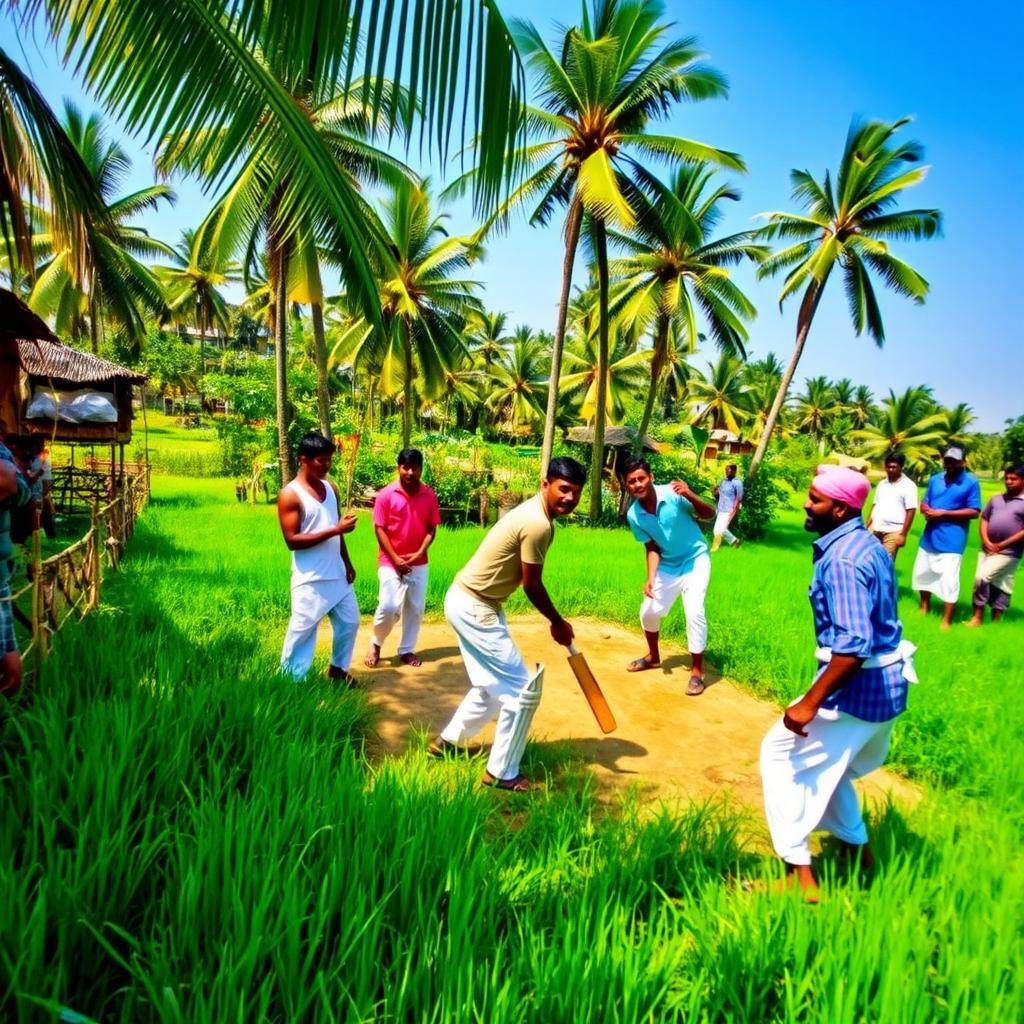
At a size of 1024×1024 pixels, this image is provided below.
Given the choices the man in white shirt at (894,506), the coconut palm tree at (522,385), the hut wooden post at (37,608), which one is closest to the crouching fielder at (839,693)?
the hut wooden post at (37,608)

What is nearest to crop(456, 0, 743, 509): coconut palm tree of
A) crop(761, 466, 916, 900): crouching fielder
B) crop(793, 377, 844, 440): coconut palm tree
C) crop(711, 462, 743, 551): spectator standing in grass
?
crop(711, 462, 743, 551): spectator standing in grass

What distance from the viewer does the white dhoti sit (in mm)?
3152

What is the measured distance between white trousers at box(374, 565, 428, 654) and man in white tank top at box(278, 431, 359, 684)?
2.42 feet

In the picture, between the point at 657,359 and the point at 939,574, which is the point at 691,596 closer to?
the point at 939,574

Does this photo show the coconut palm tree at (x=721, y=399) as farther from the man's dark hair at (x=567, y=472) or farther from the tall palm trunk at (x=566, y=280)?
the man's dark hair at (x=567, y=472)

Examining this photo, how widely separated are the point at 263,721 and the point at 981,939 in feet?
9.80

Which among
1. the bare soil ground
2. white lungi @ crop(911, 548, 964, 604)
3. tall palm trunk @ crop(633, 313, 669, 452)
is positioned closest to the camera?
the bare soil ground

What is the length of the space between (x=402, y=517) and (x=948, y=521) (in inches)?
235

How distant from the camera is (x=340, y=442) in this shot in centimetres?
1531

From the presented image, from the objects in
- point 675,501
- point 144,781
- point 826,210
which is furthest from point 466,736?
point 826,210

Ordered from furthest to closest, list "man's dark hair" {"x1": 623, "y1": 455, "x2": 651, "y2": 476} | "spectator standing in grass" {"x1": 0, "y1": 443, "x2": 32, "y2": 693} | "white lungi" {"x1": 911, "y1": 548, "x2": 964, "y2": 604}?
"white lungi" {"x1": 911, "y1": 548, "x2": 964, "y2": 604}, "man's dark hair" {"x1": 623, "y1": 455, "x2": 651, "y2": 476}, "spectator standing in grass" {"x1": 0, "y1": 443, "x2": 32, "y2": 693}

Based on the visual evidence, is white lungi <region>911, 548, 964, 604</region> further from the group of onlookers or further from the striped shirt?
the striped shirt

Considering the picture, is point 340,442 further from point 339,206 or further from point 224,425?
point 339,206

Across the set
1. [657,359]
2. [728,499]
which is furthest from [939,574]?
[657,359]
